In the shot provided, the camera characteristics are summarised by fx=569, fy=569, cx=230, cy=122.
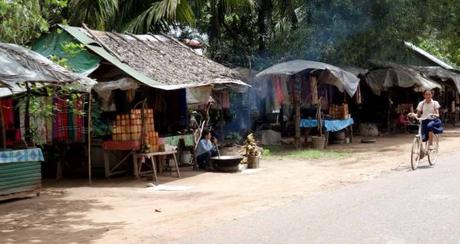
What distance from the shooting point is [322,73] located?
18422 millimetres

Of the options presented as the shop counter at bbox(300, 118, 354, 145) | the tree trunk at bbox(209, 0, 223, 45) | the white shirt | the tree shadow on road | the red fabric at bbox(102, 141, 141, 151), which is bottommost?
the tree shadow on road

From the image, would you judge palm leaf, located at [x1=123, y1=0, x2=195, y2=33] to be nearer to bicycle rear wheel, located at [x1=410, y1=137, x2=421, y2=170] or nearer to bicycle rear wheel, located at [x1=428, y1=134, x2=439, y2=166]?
bicycle rear wheel, located at [x1=410, y1=137, x2=421, y2=170]

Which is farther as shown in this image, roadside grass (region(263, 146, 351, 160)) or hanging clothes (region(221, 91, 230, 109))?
hanging clothes (region(221, 91, 230, 109))

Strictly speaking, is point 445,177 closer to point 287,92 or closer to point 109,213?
point 109,213

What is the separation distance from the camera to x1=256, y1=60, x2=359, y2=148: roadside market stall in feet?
58.5

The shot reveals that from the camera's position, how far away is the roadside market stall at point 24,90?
8539 millimetres

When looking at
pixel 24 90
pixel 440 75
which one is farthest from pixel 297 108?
pixel 440 75

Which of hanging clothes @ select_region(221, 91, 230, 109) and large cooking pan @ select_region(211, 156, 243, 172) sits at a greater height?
hanging clothes @ select_region(221, 91, 230, 109)

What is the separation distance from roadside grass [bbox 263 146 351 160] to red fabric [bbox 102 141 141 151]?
5.20 m

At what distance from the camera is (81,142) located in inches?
511

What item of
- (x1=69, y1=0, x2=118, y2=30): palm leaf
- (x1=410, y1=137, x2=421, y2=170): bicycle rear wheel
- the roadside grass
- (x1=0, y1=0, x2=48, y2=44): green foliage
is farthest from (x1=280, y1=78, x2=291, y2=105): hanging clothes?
(x1=0, y1=0, x2=48, y2=44): green foliage

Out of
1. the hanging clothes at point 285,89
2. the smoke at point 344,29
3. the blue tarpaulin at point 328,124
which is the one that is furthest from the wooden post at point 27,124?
the smoke at point 344,29

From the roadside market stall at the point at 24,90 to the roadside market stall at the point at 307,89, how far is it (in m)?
8.75

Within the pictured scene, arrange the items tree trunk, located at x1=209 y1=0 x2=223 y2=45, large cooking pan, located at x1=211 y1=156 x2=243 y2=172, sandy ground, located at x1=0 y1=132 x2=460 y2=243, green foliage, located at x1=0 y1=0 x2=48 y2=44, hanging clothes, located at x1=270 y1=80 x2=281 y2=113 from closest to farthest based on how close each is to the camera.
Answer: sandy ground, located at x1=0 y1=132 x2=460 y2=243, green foliage, located at x1=0 y1=0 x2=48 y2=44, large cooking pan, located at x1=211 y1=156 x2=243 y2=172, hanging clothes, located at x1=270 y1=80 x2=281 y2=113, tree trunk, located at x1=209 y1=0 x2=223 y2=45
